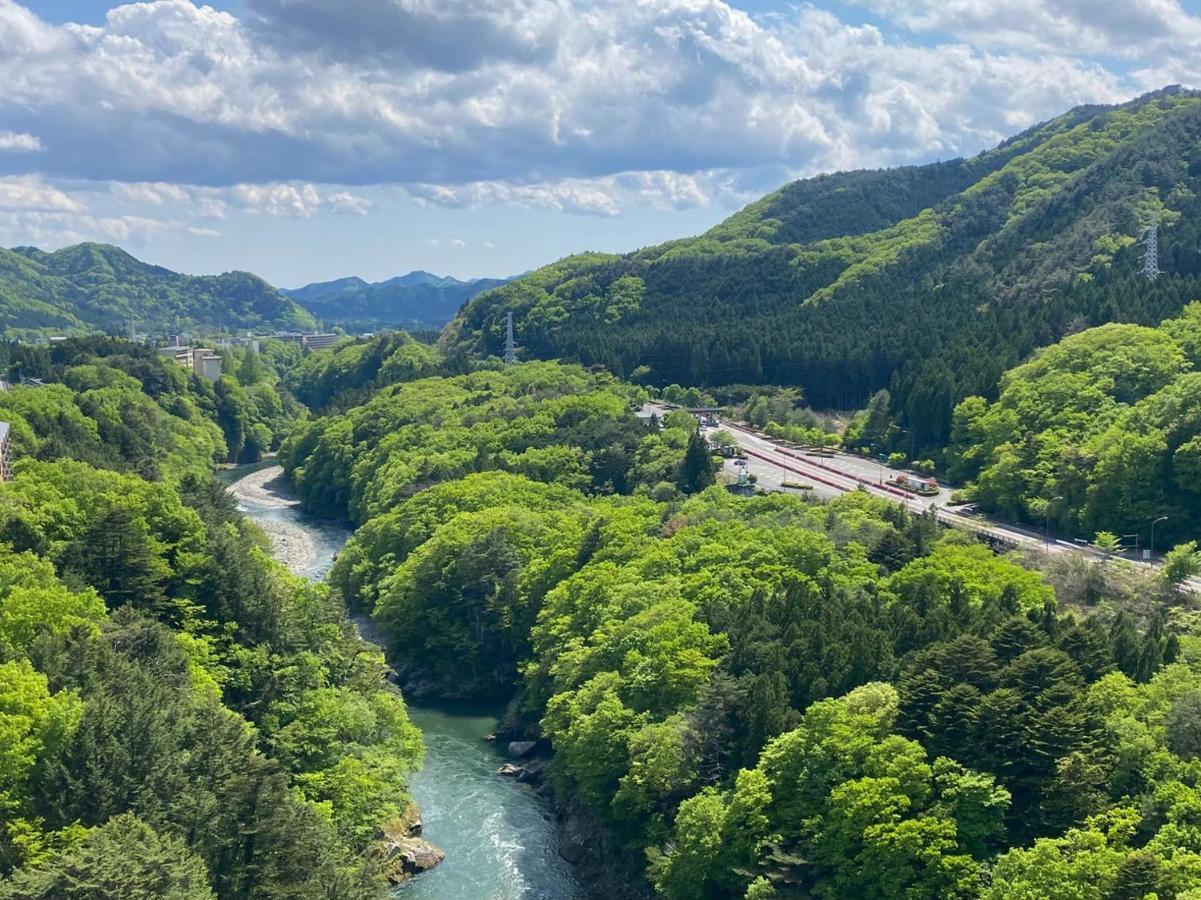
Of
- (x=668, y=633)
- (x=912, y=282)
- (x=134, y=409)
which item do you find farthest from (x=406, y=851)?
(x=912, y=282)

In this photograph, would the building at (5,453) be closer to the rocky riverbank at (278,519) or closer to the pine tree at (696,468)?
the rocky riverbank at (278,519)

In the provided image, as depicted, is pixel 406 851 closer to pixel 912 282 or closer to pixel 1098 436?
pixel 1098 436

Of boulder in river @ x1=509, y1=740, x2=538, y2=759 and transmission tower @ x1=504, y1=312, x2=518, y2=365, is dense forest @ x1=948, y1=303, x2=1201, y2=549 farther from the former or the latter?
transmission tower @ x1=504, y1=312, x2=518, y2=365

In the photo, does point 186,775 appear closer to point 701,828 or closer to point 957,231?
point 701,828

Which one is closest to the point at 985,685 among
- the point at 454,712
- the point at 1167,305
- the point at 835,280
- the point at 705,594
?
the point at 705,594

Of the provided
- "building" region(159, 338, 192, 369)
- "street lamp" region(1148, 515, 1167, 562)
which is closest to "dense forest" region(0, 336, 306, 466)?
"building" region(159, 338, 192, 369)

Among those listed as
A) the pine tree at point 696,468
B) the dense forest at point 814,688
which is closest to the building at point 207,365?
the dense forest at point 814,688
